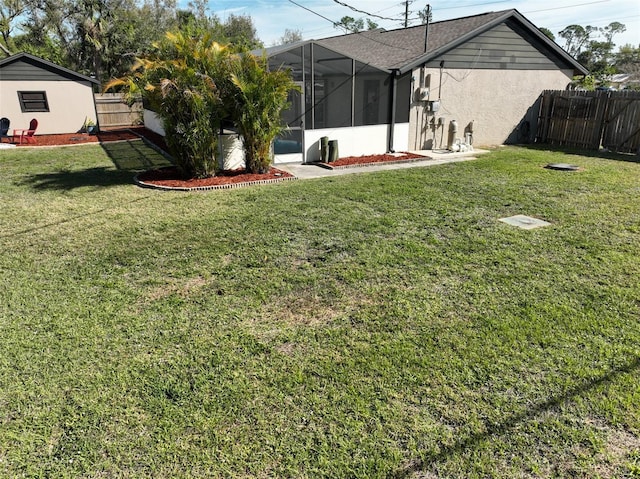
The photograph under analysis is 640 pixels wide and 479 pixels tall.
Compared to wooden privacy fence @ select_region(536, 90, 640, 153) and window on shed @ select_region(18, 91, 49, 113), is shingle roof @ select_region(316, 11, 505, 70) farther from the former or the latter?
window on shed @ select_region(18, 91, 49, 113)

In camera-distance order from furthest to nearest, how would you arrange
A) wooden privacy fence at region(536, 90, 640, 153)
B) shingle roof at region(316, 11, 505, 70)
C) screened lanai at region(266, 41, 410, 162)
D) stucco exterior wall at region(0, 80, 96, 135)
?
stucco exterior wall at region(0, 80, 96, 135)
shingle roof at region(316, 11, 505, 70)
wooden privacy fence at region(536, 90, 640, 153)
screened lanai at region(266, 41, 410, 162)

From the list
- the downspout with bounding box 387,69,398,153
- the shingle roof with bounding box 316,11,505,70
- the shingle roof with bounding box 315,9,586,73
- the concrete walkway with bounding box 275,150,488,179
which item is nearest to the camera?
the concrete walkway with bounding box 275,150,488,179

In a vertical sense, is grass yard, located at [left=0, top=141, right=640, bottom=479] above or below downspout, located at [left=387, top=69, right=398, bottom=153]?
below

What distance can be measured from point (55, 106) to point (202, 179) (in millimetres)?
12928

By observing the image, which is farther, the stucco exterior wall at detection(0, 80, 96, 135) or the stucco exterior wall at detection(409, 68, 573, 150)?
the stucco exterior wall at detection(0, 80, 96, 135)

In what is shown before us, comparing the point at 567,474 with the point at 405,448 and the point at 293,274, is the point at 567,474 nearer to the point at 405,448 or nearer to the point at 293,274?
the point at 405,448

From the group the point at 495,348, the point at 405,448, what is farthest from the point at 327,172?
the point at 405,448

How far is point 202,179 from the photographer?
926 centimetres

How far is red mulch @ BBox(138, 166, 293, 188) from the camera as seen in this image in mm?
8852

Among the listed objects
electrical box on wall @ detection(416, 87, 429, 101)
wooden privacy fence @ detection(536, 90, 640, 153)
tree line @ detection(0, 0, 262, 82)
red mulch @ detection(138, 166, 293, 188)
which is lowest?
red mulch @ detection(138, 166, 293, 188)

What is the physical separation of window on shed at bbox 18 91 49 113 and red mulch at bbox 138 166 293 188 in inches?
443

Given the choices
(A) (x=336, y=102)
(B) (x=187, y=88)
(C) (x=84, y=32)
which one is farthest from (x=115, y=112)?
(B) (x=187, y=88)

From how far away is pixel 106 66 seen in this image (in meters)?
29.2

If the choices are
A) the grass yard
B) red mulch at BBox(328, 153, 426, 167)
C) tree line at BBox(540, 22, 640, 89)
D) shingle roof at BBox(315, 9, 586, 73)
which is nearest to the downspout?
shingle roof at BBox(315, 9, 586, 73)
